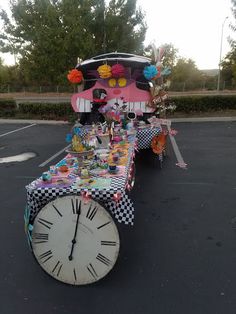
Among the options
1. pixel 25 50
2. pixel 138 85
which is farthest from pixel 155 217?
pixel 25 50

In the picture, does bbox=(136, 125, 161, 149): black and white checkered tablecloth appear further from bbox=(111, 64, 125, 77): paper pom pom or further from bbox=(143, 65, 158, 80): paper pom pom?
bbox=(111, 64, 125, 77): paper pom pom

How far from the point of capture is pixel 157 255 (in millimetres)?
3873

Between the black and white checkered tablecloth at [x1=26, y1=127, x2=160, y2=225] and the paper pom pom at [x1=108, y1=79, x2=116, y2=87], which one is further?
the paper pom pom at [x1=108, y1=79, x2=116, y2=87]

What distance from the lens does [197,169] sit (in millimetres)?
7285

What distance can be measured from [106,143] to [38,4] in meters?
19.1

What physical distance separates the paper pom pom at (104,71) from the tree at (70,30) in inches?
489

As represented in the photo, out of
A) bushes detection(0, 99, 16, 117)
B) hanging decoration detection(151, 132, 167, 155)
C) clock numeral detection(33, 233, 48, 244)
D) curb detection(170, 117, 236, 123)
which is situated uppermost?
bushes detection(0, 99, 16, 117)

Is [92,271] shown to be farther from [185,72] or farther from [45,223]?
[185,72]

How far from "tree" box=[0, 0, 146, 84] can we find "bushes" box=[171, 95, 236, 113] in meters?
7.14

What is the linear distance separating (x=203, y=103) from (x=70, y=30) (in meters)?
9.75

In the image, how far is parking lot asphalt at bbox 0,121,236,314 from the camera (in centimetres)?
307

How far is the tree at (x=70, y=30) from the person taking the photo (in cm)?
1955

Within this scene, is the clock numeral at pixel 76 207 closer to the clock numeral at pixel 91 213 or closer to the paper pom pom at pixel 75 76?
the clock numeral at pixel 91 213

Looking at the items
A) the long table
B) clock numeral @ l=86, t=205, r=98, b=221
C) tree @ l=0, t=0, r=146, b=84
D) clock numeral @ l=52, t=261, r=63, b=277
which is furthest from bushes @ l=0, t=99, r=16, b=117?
clock numeral @ l=86, t=205, r=98, b=221
